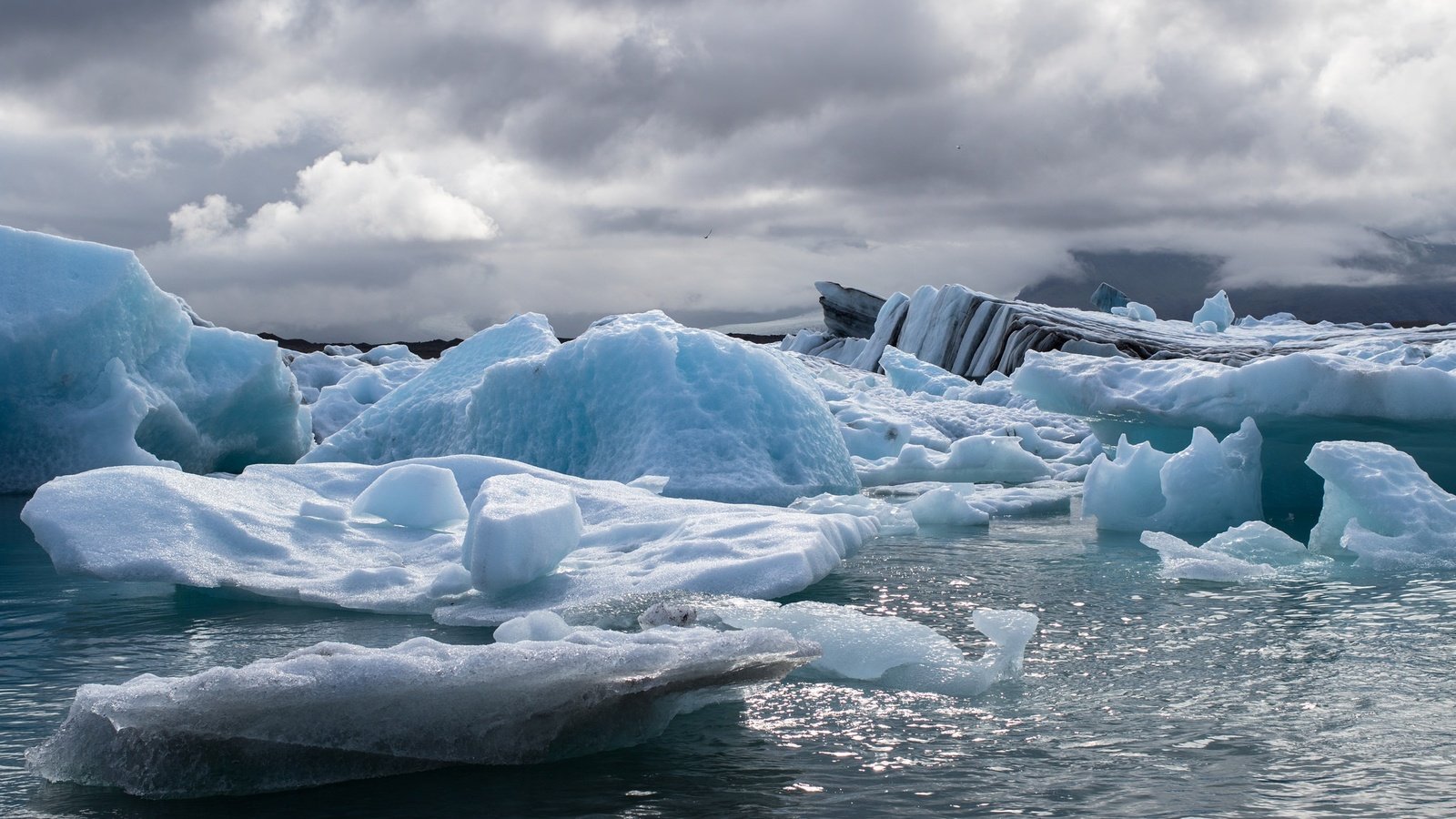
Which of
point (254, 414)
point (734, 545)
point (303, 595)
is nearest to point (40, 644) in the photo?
point (303, 595)

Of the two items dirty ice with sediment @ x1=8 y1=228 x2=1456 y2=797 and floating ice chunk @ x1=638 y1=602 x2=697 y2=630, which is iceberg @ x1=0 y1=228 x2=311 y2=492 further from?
floating ice chunk @ x1=638 y1=602 x2=697 y2=630

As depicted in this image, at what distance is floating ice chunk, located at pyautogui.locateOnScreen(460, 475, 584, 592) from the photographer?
15.1ft

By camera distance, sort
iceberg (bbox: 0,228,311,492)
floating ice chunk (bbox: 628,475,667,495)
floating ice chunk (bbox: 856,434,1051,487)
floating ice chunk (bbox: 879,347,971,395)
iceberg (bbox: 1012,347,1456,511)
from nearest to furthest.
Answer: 1. iceberg (bbox: 1012,347,1456,511)
2. floating ice chunk (bbox: 628,475,667,495)
3. iceberg (bbox: 0,228,311,492)
4. floating ice chunk (bbox: 856,434,1051,487)
5. floating ice chunk (bbox: 879,347,971,395)

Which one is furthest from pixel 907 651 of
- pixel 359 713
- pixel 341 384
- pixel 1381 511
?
pixel 341 384

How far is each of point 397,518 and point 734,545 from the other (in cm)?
180

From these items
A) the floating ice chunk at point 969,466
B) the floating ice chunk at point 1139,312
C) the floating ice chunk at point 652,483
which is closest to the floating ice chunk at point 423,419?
the floating ice chunk at point 652,483

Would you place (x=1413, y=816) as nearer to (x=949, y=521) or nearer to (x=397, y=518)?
(x=397, y=518)

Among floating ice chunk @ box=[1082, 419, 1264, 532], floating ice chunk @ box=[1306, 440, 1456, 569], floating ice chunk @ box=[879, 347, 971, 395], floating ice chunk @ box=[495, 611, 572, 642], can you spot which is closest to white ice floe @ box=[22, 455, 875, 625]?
floating ice chunk @ box=[495, 611, 572, 642]

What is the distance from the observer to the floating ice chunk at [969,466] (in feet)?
38.2

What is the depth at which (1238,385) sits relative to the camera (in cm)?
767

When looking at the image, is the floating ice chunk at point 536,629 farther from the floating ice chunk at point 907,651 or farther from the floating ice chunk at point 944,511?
the floating ice chunk at point 944,511

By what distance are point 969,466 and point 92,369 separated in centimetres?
793

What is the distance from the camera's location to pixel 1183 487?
24.5 ft

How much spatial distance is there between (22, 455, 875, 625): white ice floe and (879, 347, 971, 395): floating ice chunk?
1337 cm
